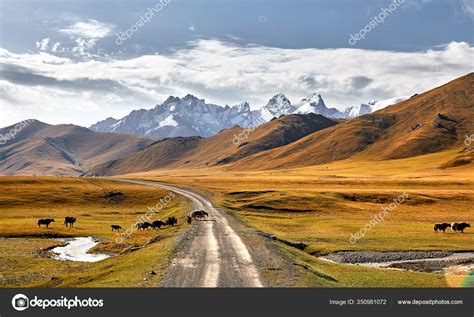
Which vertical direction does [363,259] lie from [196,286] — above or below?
below

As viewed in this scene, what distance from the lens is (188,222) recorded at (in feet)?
219

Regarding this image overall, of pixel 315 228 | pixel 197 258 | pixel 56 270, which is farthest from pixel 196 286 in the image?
pixel 315 228

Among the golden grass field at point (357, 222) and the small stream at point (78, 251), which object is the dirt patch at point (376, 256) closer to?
the golden grass field at point (357, 222)

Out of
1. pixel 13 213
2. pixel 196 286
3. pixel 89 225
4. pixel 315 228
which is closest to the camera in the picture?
pixel 196 286

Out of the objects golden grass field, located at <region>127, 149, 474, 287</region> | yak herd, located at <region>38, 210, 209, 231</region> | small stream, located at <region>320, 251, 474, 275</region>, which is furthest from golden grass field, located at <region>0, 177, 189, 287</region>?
small stream, located at <region>320, 251, 474, 275</region>

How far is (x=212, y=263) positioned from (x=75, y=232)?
40.2 metres

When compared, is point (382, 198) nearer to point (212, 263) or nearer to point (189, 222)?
point (189, 222)

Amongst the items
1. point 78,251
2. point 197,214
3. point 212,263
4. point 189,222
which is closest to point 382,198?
point 197,214

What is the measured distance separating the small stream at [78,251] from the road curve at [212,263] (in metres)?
11.6

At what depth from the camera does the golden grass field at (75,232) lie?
35.8 metres

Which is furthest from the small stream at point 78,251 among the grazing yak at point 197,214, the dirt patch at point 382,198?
the dirt patch at point 382,198
